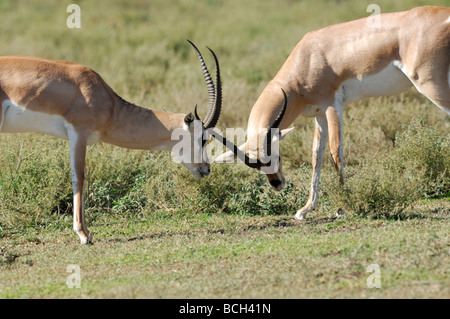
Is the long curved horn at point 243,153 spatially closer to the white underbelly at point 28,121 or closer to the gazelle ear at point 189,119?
the gazelle ear at point 189,119

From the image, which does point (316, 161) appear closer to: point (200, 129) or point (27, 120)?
point (200, 129)

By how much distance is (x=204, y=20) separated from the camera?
84.1 ft

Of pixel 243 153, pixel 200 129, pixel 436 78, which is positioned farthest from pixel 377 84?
pixel 200 129

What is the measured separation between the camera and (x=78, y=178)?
23.5 feet

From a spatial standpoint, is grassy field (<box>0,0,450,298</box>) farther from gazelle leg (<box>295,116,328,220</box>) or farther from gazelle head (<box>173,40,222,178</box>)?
gazelle head (<box>173,40,222,178</box>)

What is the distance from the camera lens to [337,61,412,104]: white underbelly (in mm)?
7895

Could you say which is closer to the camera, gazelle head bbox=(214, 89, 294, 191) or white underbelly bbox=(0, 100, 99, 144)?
white underbelly bbox=(0, 100, 99, 144)

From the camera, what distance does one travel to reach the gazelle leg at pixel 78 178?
7.07m

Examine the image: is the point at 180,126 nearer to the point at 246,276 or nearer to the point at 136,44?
the point at 246,276

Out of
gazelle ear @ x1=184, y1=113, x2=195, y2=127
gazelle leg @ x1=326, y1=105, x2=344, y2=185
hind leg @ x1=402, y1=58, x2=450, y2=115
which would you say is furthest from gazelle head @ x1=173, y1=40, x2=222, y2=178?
hind leg @ x1=402, y1=58, x2=450, y2=115

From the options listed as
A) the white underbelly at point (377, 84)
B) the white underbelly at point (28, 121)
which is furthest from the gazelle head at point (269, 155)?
the white underbelly at point (28, 121)

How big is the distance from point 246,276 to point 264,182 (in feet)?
10.9

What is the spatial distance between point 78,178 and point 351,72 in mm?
3460

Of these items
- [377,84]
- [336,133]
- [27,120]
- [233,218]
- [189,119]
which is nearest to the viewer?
[27,120]
